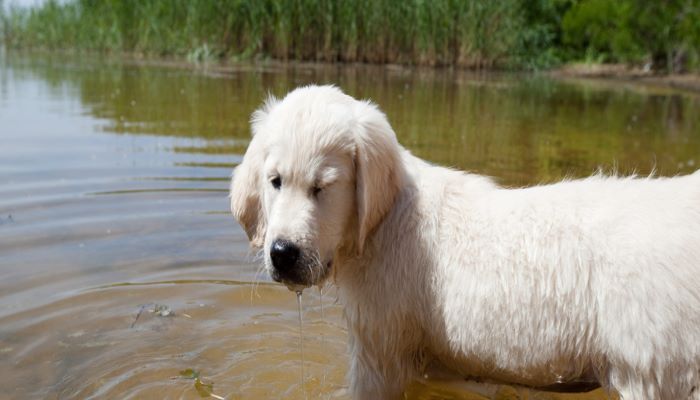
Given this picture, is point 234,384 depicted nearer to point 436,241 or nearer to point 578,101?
point 436,241

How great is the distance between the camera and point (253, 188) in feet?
13.0

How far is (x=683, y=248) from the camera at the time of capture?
9.84ft

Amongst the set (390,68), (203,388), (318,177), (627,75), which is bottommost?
(203,388)

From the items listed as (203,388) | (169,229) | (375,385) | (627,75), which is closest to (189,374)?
(203,388)

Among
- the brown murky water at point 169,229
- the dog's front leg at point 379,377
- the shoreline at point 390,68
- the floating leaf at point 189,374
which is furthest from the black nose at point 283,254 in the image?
the shoreline at point 390,68

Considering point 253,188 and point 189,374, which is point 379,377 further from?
point 189,374

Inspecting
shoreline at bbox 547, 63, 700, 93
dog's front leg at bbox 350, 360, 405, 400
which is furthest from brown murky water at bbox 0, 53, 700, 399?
shoreline at bbox 547, 63, 700, 93

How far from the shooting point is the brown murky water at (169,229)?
184 inches

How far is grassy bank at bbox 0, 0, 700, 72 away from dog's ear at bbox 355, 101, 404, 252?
26.7 m

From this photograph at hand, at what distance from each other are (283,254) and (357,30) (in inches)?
1119

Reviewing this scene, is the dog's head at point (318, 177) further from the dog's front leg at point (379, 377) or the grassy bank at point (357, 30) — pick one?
the grassy bank at point (357, 30)

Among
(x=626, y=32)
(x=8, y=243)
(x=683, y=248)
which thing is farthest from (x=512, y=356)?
(x=626, y=32)

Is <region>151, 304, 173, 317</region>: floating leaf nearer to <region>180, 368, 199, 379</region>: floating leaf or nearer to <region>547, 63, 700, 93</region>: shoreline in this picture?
<region>180, 368, 199, 379</region>: floating leaf

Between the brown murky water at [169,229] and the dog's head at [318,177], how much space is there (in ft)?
4.16
